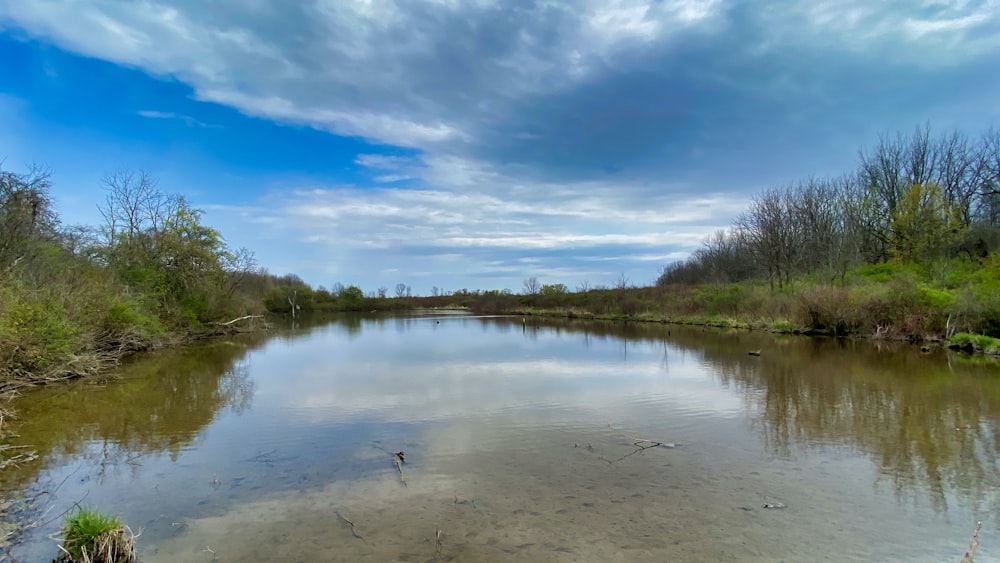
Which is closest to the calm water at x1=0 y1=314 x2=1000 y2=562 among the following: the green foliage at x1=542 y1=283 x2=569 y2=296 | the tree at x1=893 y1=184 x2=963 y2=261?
the tree at x1=893 y1=184 x2=963 y2=261

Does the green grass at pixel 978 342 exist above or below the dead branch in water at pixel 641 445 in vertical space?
above

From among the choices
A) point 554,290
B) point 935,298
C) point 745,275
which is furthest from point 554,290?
point 935,298

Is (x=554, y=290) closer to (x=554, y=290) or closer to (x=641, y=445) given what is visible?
(x=554, y=290)

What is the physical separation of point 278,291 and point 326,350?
43.8m

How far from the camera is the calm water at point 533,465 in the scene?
418cm

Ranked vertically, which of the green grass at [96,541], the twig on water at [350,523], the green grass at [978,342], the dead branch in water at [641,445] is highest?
the green grass at [978,342]

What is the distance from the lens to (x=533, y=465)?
6074 mm

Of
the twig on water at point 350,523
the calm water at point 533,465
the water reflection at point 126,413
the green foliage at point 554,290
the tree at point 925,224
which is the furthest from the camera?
the green foliage at point 554,290

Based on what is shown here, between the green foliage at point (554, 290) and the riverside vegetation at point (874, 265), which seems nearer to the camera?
the riverside vegetation at point (874, 265)

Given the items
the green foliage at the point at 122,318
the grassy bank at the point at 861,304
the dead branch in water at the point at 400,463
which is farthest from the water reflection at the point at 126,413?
the grassy bank at the point at 861,304

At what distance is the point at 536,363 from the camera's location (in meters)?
15.4

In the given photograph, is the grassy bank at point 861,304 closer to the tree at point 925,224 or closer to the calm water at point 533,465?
the tree at point 925,224

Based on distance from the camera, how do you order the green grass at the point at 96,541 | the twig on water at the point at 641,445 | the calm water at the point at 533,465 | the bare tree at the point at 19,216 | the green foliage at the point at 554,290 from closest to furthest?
the green grass at the point at 96,541, the calm water at the point at 533,465, the twig on water at the point at 641,445, the bare tree at the point at 19,216, the green foliage at the point at 554,290

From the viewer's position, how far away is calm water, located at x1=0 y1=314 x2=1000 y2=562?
4176 millimetres
